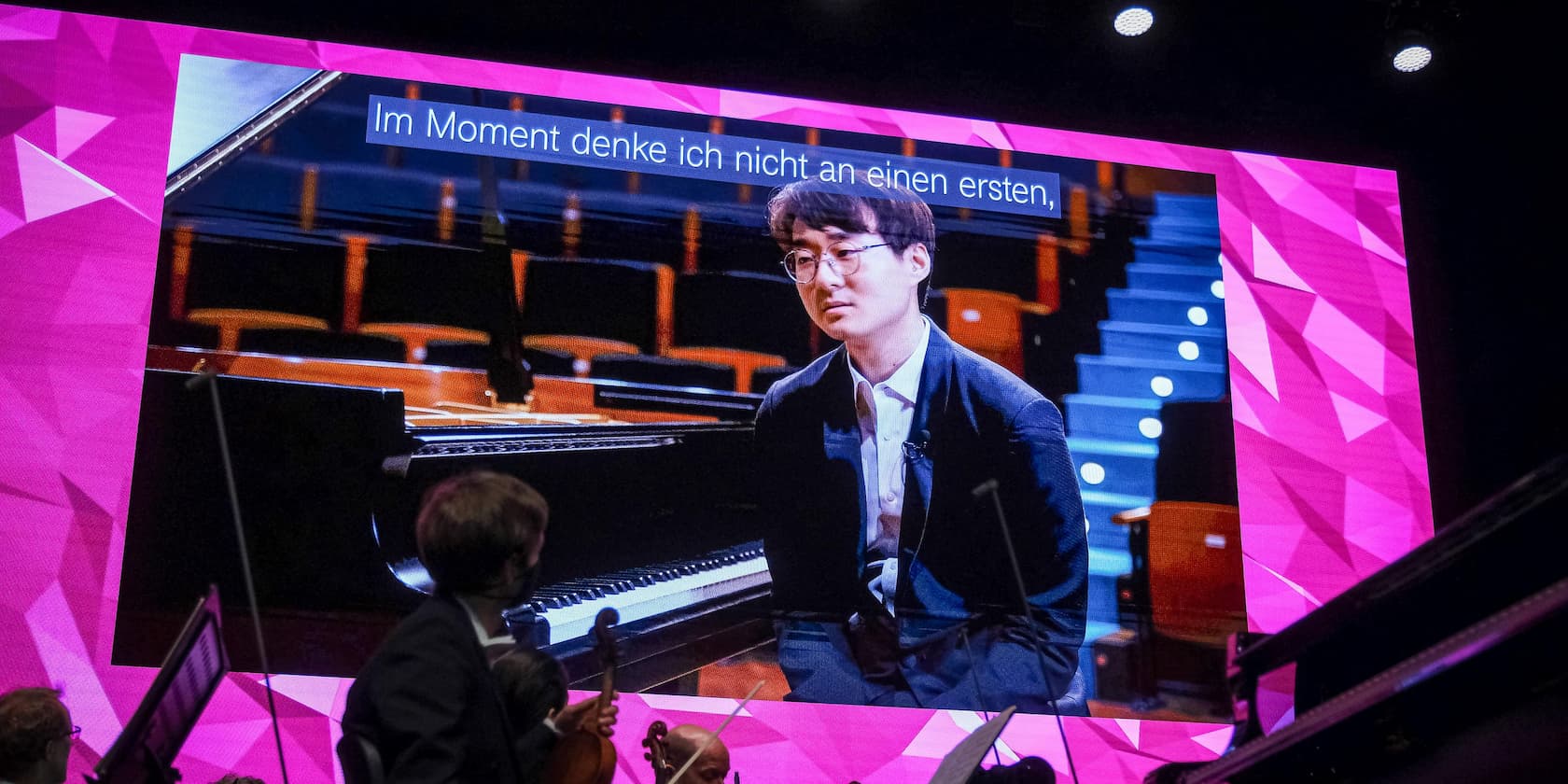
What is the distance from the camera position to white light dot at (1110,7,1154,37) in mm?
5402

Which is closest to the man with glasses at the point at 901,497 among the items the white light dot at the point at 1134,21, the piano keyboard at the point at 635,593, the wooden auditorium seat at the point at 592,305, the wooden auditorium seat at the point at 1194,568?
the piano keyboard at the point at 635,593

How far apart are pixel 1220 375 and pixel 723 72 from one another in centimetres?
247

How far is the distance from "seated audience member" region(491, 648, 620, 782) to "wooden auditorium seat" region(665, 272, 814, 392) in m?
2.57

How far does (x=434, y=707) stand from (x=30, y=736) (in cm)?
153

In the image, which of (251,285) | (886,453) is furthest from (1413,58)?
(251,285)

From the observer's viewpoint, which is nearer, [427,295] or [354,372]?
[354,372]

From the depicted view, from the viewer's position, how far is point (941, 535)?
4738 millimetres

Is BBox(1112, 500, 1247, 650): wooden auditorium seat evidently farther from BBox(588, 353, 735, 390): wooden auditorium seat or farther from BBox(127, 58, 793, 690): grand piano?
BBox(588, 353, 735, 390): wooden auditorium seat

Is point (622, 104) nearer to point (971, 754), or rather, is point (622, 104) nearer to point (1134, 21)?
point (1134, 21)

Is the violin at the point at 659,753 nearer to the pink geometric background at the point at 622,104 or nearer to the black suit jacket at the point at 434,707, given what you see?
the pink geometric background at the point at 622,104

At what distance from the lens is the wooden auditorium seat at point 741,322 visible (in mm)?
4824

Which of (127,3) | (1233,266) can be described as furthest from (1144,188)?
(127,3)

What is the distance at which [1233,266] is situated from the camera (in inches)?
215

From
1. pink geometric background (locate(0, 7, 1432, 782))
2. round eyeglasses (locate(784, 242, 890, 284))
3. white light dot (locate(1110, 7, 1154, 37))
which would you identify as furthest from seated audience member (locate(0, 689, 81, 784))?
white light dot (locate(1110, 7, 1154, 37))
